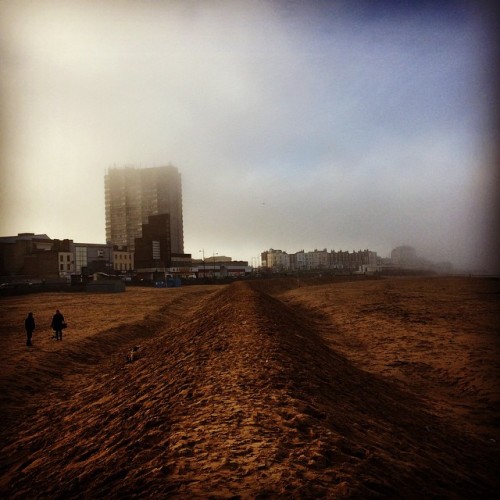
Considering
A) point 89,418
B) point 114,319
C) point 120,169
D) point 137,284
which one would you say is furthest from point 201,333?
point 120,169

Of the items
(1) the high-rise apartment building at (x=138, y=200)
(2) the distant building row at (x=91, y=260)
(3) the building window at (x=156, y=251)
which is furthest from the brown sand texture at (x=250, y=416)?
(1) the high-rise apartment building at (x=138, y=200)

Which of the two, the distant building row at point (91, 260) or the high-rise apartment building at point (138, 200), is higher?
the high-rise apartment building at point (138, 200)

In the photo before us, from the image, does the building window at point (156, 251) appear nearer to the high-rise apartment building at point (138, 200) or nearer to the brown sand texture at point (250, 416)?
the high-rise apartment building at point (138, 200)

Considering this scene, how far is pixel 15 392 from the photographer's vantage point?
1247 centimetres

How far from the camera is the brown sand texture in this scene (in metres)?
5.04

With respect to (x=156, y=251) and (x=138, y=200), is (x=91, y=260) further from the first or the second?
(x=138, y=200)

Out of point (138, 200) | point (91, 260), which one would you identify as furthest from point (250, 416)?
point (138, 200)

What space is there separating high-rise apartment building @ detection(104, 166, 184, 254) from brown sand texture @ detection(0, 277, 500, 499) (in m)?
134

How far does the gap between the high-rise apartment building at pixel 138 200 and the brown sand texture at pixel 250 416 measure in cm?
13372

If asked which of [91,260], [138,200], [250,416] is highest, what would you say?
[138,200]

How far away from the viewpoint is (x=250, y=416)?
6730mm

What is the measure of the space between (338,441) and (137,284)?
259 ft

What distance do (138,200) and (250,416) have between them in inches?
6211

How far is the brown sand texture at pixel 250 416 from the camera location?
504cm
